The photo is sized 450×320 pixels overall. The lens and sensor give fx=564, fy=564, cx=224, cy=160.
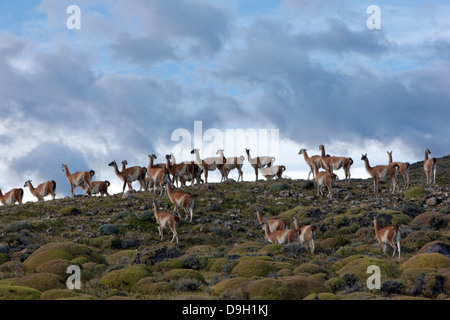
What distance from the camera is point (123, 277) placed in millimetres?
22516

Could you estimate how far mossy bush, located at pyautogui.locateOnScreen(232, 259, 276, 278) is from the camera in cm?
2292

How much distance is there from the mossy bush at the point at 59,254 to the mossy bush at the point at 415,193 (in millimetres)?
23869

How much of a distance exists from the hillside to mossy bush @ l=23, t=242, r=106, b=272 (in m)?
0.05

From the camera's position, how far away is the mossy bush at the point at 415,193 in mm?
41344

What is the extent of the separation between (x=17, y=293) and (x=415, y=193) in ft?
103

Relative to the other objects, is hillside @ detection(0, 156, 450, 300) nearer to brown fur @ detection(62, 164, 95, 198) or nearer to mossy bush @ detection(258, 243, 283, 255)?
mossy bush @ detection(258, 243, 283, 255)

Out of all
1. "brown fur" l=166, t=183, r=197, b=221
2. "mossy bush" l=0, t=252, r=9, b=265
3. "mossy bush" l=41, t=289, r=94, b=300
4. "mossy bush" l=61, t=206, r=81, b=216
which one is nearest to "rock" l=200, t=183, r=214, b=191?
"brown fur" l=166, t=183, r=197, b=221

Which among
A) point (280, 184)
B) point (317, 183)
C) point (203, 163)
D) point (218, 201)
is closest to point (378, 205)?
point (317, 183)
